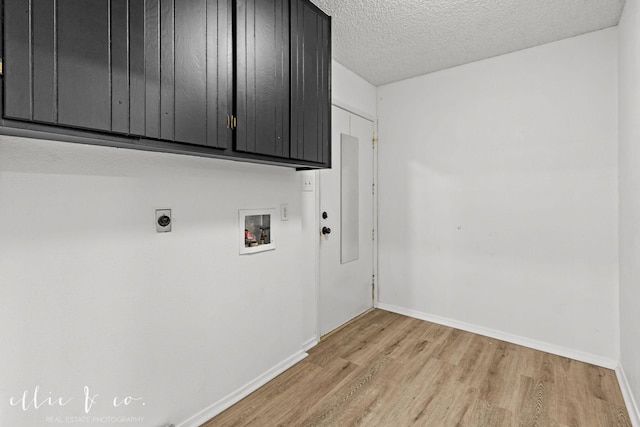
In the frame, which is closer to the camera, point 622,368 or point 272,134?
point 272,134

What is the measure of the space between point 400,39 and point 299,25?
1.05 metres

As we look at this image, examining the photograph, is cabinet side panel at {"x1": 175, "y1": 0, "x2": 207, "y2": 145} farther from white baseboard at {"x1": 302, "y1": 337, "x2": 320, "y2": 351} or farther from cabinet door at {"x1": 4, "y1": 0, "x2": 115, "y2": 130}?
white baseboard at {"x1": 302, "y1": 337, "x2": 320, "y2": 351}

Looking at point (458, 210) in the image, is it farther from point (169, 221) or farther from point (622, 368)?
point (169, 221)

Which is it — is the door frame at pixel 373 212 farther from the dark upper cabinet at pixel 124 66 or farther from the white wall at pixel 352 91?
the dark upper cabinet at pixel 124 66

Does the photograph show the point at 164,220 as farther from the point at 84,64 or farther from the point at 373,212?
the point at 373,212

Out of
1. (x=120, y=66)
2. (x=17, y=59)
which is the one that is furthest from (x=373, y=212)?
(x=17, y=59)

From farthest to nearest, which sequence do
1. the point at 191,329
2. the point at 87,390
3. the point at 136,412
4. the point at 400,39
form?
the point at 400,39
the point at 191,329
the point at 136,412
the point at 87,390

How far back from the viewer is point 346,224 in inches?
125

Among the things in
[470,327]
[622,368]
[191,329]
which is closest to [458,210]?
A: [470,327]

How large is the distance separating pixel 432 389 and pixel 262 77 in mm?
2226

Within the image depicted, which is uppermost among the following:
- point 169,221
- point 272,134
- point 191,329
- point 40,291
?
point 272,134

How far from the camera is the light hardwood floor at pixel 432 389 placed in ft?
6.00

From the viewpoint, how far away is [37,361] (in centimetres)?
124

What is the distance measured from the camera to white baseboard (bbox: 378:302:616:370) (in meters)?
2.40
